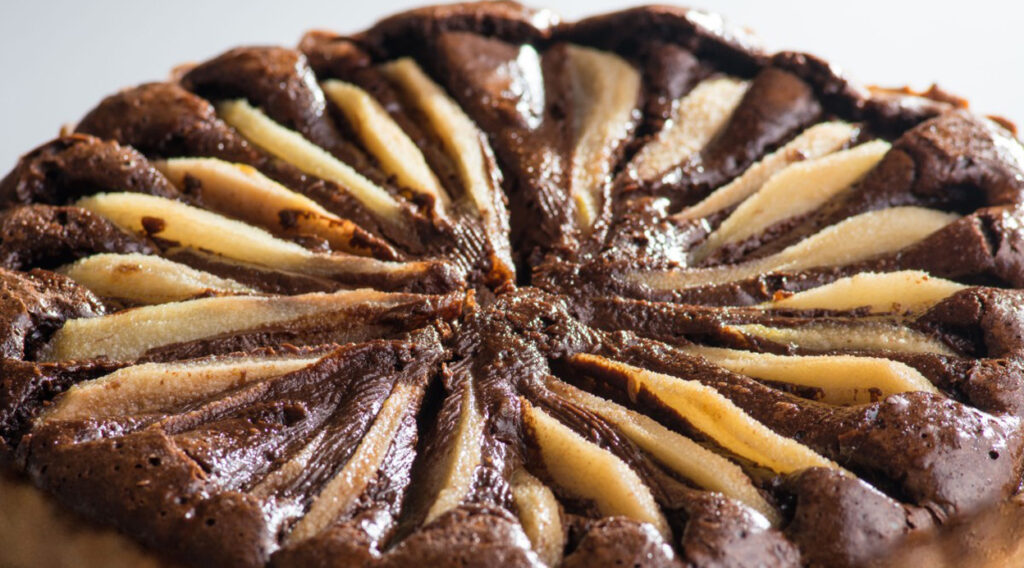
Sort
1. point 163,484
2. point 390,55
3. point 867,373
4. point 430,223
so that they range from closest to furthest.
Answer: point 163,484, point 867,373, point 430,223, point 390,55

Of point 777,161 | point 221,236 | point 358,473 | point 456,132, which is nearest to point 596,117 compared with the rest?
point 456,132

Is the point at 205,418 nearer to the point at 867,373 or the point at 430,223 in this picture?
the point at 430,223

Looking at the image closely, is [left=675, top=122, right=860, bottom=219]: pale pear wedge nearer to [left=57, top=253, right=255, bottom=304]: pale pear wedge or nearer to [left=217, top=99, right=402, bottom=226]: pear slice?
[left=217, top=99, right=402, bottom=226]: pear slice

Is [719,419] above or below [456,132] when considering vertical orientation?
below

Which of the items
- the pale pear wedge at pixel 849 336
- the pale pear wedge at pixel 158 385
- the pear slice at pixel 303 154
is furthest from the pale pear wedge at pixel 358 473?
the pale pear wedge at pixel 849 336

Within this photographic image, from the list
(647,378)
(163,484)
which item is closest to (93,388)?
(163,484)

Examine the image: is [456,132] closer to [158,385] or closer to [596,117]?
[596,117]
